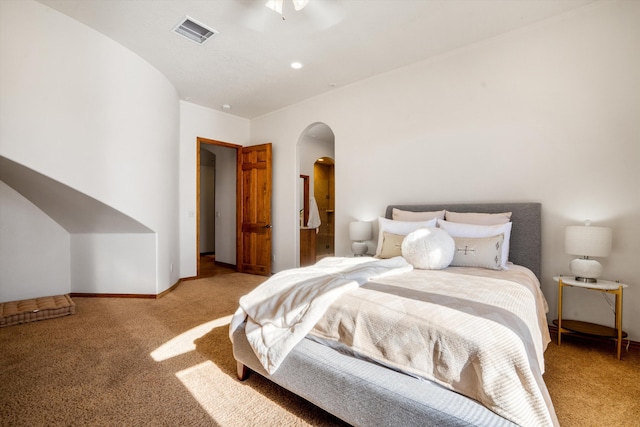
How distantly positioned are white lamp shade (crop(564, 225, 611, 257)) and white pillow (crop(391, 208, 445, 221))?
1.09 m

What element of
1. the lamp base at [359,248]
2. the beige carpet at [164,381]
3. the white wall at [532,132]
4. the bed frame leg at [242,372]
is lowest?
the beige carpet at [164,381]

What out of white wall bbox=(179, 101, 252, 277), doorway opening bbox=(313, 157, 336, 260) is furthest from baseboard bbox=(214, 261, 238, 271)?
doorway opening bbox=(313, 157, 336, 260)

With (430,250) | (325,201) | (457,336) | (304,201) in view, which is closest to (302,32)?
(430,250)

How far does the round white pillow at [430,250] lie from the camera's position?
2457 millimetres

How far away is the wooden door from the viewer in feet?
17.0

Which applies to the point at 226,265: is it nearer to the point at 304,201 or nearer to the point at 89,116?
the point at 304,201

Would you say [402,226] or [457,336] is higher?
[402,226]

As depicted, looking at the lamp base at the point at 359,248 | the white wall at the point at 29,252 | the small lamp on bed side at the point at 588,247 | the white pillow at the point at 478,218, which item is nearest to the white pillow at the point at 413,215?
the white pillow at the point at 478,218

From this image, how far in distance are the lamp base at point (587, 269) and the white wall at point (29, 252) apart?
5.47 metres

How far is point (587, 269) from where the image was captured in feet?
7.90

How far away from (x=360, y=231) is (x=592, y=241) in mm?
2191

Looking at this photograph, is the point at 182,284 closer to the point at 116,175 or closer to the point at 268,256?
the point at 268,256

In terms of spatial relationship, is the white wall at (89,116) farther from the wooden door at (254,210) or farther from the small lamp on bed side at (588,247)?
the small lamp on bed side at (588,247)

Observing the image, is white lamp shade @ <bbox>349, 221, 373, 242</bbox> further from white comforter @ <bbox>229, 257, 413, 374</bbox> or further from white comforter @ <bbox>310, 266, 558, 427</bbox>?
white comforter @ <bbox>310, 266, 558, 427</bbox>
